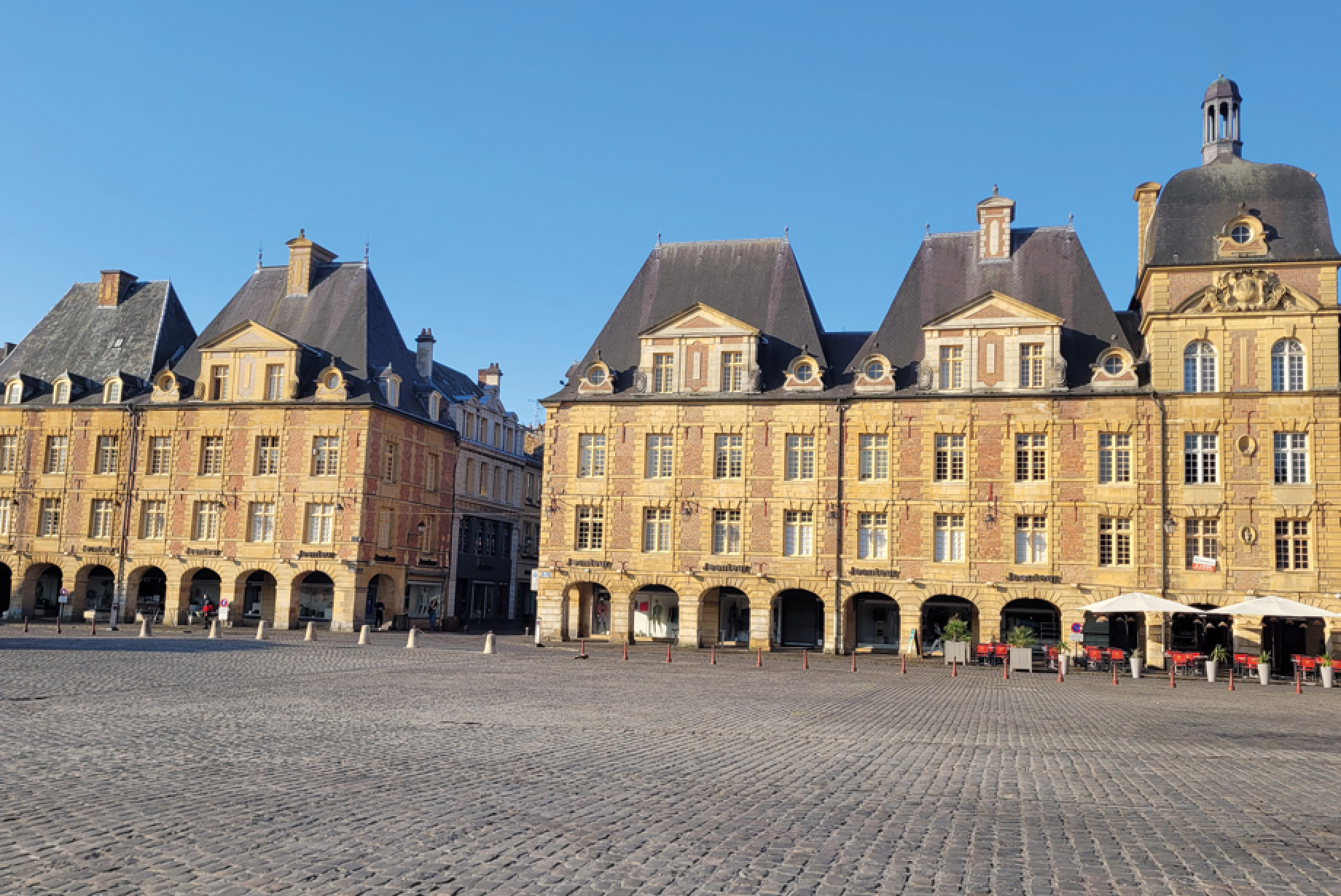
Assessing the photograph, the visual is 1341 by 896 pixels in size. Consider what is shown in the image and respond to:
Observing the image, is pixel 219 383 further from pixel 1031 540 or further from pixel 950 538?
pixel 1031 540

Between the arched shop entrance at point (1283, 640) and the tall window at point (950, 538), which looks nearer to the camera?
the arched shop entrance at point (1283, 640)

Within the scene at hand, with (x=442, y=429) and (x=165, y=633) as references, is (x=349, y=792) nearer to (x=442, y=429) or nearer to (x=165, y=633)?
(x=165, y=633)

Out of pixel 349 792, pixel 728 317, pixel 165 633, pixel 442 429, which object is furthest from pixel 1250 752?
pixel 442 429

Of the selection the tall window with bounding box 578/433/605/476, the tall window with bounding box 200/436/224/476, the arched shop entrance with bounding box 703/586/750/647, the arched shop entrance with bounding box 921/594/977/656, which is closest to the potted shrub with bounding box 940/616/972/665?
the arched shop entrance with bounding box 921/594/977/656

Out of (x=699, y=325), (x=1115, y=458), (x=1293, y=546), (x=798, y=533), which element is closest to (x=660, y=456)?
(x=699, y=325)

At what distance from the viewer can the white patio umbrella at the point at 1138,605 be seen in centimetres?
3328

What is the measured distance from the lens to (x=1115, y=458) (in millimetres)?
39188

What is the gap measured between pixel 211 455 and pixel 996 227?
34.2 meters

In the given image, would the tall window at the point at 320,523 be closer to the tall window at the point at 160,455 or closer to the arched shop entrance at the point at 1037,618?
the tall window at the point at 160,455

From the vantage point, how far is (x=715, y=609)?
43688mm

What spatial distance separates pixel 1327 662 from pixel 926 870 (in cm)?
2908

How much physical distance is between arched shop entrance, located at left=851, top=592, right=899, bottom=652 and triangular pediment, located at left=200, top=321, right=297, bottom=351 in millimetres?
26291

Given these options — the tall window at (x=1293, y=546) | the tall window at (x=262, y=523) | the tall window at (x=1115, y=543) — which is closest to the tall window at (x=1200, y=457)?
the tall window at (x=1115, y=543)

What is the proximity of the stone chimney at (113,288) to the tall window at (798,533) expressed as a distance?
36293mm
